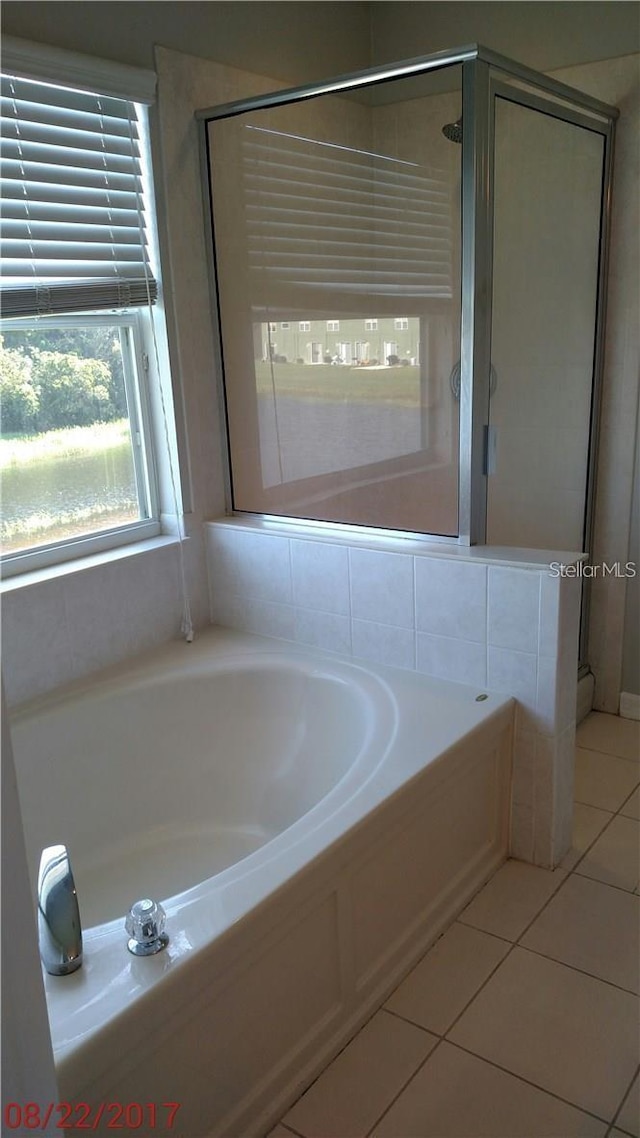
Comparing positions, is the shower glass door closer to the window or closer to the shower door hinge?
the shower door hinge

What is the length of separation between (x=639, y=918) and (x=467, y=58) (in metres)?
2.14

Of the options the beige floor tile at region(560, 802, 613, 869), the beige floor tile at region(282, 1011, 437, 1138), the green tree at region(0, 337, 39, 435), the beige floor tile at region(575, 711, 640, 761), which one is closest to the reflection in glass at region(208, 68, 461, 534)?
the green tree at region(0, 337, 39, 435)

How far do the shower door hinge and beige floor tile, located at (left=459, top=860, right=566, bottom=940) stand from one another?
3.63 feet

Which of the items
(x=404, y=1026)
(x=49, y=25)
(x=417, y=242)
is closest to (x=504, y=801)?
(x=404, y=1026)

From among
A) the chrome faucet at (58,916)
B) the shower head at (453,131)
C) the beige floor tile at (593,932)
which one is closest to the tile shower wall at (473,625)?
the beige floor tile at (593,932)

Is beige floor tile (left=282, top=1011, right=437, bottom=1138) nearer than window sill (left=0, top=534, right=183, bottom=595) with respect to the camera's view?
Yes

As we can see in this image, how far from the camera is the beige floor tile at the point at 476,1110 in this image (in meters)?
1.64

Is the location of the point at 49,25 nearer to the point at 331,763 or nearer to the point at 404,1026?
the point at 331,763

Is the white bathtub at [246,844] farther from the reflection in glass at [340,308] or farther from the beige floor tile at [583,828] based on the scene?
the reflection in glass at [340,308]

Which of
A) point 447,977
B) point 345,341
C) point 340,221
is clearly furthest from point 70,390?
point 447,977

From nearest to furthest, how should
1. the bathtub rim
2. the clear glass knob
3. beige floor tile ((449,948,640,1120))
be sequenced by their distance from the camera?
the bathtub rim, the clear glass knob, beige floor tile ((449,948,640,1120))

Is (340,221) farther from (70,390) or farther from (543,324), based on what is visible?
(70,390)

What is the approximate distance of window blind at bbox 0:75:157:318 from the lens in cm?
219

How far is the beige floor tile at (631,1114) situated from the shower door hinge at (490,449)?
1.50 m
